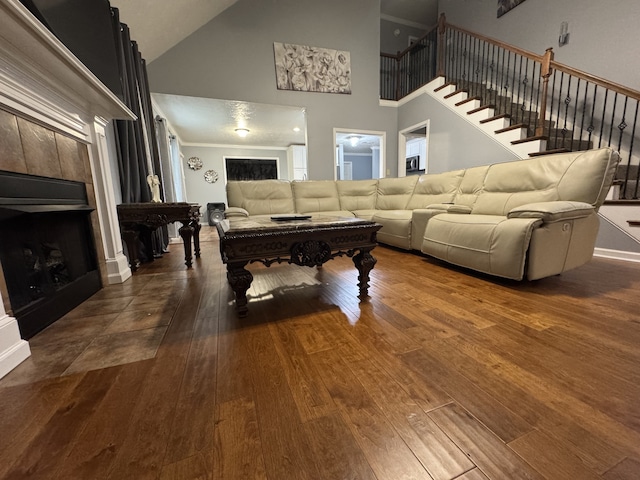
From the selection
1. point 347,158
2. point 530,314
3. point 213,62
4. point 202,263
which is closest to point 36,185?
point 202,263

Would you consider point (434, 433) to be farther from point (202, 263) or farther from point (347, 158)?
point (347, 158)

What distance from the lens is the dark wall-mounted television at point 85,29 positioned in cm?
140

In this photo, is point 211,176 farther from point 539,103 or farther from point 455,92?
point 539,103

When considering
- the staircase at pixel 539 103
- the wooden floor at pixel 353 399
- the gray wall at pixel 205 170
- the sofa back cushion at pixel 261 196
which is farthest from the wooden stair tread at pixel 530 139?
the gray wall at pixel 205 170

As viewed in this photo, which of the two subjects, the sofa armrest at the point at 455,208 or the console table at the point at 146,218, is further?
the sofa armrest at the point at 455,208

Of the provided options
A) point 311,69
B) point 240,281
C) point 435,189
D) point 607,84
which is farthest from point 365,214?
point 311,69

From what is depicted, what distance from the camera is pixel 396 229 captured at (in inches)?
120

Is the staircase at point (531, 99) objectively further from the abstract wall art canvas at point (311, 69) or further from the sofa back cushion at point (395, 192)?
the sofa back cushion at point (395, 192)

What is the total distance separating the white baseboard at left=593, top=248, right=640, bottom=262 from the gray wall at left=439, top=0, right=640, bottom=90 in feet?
6.59

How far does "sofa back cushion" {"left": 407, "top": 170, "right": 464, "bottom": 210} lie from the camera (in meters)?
2.99

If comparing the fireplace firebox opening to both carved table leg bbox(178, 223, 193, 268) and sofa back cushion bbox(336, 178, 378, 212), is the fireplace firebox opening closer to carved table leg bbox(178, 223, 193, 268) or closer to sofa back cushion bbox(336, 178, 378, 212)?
carved table leg bbox(178, 223, 193, 268)

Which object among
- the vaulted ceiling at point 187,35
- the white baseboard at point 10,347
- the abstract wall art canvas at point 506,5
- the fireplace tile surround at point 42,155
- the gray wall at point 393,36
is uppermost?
the gray wall at point 393,36

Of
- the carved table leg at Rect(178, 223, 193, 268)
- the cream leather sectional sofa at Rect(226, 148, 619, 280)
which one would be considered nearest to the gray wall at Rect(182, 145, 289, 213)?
the cream leather sectional sofa at Rect(226, 148, 619, 280)

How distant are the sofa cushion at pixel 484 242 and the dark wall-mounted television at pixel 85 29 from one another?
288 centimetres
